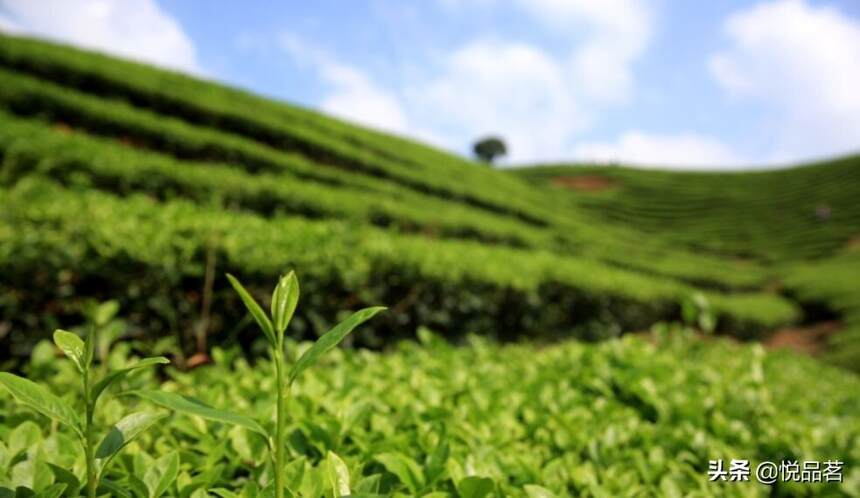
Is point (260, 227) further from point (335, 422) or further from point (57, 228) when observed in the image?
point (335, 422)

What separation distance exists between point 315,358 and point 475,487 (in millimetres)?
474

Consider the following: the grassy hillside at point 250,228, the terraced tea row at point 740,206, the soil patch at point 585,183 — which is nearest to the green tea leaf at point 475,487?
the grassy hillside at point 250,228

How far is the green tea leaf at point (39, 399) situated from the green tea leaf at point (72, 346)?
0.17 ft

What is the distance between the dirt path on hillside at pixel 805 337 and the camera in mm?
13742

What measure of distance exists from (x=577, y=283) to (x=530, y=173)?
115 feet

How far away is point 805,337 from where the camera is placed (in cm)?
1495

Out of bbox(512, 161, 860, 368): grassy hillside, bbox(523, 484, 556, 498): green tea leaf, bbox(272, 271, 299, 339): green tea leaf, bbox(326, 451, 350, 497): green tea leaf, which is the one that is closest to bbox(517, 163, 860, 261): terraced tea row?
bbox(512, 161, 860, 368): grassy hillside

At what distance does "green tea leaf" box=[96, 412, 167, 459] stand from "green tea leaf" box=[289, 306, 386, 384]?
21 centimetres

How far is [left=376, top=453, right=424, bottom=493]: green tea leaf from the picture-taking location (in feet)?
3.36

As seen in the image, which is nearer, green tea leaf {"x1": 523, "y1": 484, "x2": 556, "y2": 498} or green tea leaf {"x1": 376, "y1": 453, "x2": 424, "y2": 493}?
green tea leaf {"x1": 523, "y1": 484, "x2": 556, "y2": 498}

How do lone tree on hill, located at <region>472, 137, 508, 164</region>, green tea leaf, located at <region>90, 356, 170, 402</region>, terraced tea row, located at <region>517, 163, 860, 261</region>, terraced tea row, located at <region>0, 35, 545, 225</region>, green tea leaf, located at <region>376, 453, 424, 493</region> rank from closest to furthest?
green tea leaf, located at <region>90, 356, 170, 402</region> < green tea leaf, located at <region>376, 453, 424, 493</region> < terraced tea row, located at <region>0, 35, 545, 225</region> < terraced tea row, located at <region>517, 163, 860, 261</region> < lone tree on hill, located at <region>472, 137, 508, 164</region>

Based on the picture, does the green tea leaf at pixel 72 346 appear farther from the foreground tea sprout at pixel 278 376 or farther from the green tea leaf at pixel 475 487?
the green tea leaf at pixel 475 487

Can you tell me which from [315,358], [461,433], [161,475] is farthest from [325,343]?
[461,433]

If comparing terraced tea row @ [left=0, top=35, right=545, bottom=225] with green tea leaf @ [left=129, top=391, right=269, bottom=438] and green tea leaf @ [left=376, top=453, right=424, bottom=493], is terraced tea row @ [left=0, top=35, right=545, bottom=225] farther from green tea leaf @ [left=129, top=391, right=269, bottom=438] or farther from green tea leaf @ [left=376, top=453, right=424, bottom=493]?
green tea leaf @ [left=129, top=391, right=269, bottom=438]
